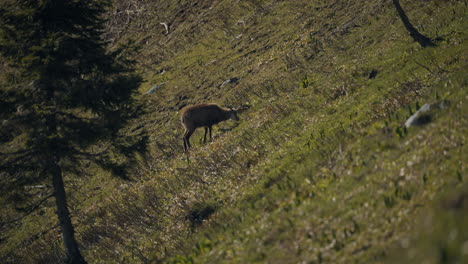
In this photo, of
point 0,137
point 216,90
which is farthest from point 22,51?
point 216,90

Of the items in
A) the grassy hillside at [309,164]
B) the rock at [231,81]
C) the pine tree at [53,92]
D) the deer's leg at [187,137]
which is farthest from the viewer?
the rock at [231,81]

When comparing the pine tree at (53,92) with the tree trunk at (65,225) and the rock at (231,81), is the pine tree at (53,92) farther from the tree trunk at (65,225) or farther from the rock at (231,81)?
the rock at (231,81)

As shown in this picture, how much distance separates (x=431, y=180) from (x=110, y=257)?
13.3 metres

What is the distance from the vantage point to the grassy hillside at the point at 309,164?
862cm

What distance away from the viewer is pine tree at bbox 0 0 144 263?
15.7 metres

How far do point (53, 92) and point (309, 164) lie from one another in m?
10.3

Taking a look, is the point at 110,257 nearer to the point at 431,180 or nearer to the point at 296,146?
the point at 296,146

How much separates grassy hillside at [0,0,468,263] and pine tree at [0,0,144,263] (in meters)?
1.61

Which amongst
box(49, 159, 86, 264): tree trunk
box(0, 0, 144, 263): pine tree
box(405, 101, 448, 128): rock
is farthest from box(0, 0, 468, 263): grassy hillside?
box(0, 0, 144, 263): pine tree

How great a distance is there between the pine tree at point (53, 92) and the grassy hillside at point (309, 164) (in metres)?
1.61

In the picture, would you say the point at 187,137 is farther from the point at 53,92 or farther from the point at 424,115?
the point at 424,115

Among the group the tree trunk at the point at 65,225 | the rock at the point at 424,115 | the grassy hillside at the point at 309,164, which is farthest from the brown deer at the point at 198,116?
the rock at the point at 424,115

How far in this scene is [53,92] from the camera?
16.6m

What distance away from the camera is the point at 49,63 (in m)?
15.8
